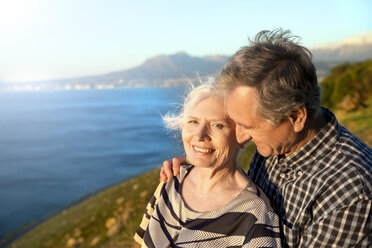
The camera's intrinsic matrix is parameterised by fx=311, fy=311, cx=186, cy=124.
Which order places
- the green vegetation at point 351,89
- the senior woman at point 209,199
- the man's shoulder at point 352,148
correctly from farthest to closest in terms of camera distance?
the green vegetation at point 351,89 → the senior woman at point 209,199 → the man's shoulder at point 352,148

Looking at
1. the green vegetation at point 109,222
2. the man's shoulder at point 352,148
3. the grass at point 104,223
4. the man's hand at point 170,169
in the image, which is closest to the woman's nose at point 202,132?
the man's hand at point 170,169

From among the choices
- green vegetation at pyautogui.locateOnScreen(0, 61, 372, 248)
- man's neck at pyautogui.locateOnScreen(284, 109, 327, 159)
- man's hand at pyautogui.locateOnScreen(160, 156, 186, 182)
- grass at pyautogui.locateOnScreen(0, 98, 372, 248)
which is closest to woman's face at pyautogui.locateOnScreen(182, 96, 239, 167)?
man's hand at pyautogui.locateOnScreen(160, 156, 186, 182)

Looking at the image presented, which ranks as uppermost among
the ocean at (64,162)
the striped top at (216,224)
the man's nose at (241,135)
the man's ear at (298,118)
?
the man's ear at (298,118)

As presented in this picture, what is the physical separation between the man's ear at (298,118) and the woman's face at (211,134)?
474 mm

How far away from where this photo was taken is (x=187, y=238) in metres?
2.46

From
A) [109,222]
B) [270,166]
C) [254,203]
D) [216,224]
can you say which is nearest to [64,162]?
[109,222]

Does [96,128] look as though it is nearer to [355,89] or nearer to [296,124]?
[355,89]

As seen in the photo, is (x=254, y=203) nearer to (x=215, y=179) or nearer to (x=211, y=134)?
(x=215, y=179)

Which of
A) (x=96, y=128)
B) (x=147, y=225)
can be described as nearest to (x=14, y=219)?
(x=147, y=225)

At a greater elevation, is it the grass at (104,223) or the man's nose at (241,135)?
the man's nose at (241,135)

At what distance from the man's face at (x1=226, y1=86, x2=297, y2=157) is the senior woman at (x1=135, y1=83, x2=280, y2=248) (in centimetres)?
14

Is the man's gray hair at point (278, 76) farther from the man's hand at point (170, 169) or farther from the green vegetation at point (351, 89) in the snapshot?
the green vegetation at point (351, 89)

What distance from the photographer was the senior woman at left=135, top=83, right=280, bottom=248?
2.32 m

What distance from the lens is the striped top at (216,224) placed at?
221cm
